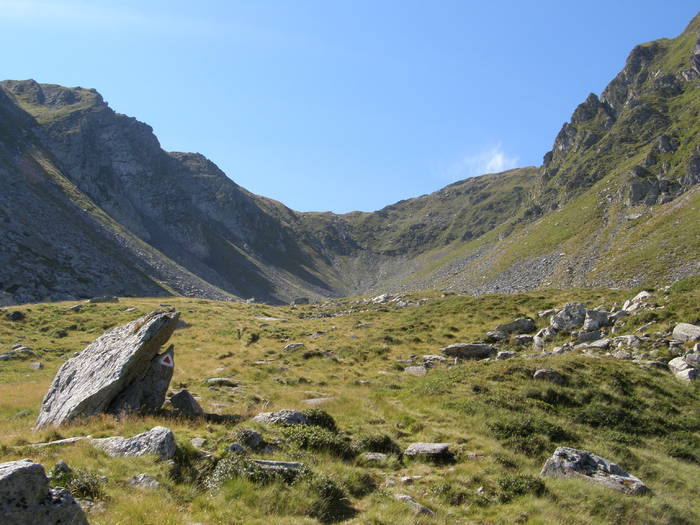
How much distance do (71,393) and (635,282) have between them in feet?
192

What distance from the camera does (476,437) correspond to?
13422 mm

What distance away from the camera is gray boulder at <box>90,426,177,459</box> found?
9578 millimetres

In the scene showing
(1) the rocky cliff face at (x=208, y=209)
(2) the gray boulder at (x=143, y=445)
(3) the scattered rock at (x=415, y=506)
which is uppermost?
(1) the rocky cliff face at (x=208, y=209)

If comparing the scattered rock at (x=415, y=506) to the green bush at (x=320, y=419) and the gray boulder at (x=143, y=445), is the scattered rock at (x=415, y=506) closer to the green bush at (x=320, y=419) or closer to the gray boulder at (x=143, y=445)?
the green bush at (x=320, y=419)

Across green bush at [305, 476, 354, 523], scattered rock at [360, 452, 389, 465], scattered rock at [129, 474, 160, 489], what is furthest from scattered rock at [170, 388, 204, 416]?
green bush at [305, 476, 354, 523]

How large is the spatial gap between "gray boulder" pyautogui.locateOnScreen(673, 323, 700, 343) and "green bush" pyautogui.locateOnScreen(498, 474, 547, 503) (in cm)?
1577

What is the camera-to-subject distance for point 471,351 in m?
27.2

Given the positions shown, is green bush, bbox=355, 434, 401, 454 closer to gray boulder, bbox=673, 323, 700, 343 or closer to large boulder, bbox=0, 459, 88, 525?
large boulder, bbox=0, 459, 88, 525

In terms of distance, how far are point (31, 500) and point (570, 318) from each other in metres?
28.6

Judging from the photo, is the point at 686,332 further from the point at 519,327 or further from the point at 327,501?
the point at 327,501

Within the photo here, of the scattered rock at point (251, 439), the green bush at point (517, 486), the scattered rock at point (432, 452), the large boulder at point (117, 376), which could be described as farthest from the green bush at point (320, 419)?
the large boulder at point (117, 376)

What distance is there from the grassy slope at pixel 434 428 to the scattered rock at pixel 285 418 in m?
0.89

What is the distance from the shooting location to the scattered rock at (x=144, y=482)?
8328 millimetres

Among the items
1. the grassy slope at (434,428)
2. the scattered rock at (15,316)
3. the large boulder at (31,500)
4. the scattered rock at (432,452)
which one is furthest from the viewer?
the scattered rock at (15,316)
